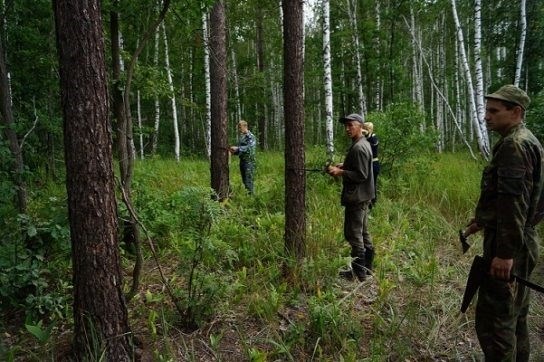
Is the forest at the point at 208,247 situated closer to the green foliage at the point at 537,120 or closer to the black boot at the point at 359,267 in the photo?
the green foliage at the point at 537,120

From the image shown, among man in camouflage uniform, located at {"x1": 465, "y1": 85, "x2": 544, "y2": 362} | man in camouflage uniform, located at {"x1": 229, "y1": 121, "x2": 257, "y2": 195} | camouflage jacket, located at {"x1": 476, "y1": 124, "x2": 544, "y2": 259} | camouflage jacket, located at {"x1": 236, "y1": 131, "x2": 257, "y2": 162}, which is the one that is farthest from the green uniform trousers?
camouflage jacket, located at {"x1": 236, "y1": 131, "x2": 257, "y2": 162}

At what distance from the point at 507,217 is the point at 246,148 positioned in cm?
602

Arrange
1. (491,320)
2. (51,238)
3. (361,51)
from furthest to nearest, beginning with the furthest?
(361,51), (51,238), (491,320)

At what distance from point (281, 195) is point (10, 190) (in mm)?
4446

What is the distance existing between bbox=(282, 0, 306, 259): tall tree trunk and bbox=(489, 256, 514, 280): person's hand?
223 cm

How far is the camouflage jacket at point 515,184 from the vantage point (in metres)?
2.69

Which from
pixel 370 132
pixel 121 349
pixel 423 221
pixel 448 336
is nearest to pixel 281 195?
pixel 370 132

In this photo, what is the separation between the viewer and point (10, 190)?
14.6ft

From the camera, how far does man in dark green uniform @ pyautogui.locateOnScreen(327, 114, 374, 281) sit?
191 inches

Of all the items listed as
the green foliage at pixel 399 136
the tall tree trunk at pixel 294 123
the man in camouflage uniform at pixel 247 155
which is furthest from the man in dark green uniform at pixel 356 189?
the green foliage at pixel 399 136

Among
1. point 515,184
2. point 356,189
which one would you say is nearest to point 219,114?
point 356,189

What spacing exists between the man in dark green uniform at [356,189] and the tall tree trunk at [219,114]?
10.4 feet

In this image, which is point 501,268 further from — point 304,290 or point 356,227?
point 356,227

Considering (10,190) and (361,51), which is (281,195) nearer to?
(10,190)
